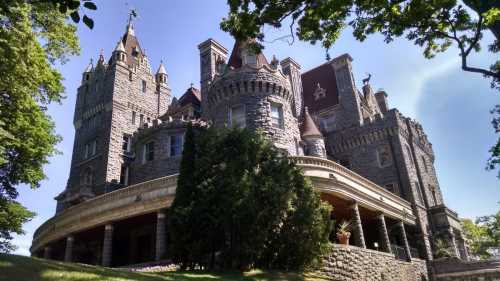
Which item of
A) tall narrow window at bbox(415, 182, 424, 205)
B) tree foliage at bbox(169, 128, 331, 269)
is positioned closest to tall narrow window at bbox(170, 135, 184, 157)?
tree foliage at bbox(169, 128, 331, 269)

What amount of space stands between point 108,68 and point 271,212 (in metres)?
31.2

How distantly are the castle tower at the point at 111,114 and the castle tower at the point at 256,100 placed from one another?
35.8 ft

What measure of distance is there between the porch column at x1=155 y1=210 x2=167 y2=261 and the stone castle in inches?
2.2

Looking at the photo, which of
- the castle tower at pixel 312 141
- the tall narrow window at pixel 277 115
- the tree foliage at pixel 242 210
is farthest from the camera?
the castle tower at pixel 312 141

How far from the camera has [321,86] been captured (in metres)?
44.3

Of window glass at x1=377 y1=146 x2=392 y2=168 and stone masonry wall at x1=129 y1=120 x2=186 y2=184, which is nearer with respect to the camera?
stone masonry wall at x1=129 y1=120 x2=186 y2=184

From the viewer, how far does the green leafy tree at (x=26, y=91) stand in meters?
17.4

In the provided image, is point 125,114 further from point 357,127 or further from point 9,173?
point 357,127

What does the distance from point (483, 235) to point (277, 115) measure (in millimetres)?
41809

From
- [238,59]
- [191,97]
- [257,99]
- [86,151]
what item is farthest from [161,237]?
[191,97]

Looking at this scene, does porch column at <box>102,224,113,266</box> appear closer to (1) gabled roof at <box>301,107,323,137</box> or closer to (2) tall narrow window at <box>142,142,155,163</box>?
(2) tall narrow window at <box>142,142,155,163</box>

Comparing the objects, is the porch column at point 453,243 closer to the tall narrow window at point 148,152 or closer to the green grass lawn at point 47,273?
the tall narrow window at point 148,152

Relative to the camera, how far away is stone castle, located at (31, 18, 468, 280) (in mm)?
24172

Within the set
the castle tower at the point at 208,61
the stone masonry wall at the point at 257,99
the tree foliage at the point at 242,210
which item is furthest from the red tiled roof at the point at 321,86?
the tree foliage at the point at 242,210
